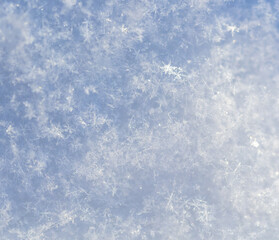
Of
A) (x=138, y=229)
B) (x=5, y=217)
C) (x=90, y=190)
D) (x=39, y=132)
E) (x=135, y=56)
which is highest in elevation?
(x=135, y=56)

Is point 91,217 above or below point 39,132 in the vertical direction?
below

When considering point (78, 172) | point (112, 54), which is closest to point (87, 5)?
point (112, 54)

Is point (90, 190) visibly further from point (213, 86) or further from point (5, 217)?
point (213, 86)

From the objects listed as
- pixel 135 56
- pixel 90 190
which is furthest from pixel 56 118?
pixel 135 56

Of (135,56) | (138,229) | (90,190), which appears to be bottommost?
(138,229)

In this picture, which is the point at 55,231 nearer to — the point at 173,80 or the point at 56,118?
the point at 56,118

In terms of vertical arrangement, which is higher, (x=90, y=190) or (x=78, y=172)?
(x=78, y=172)
